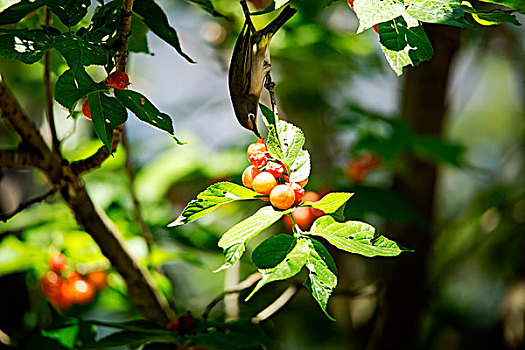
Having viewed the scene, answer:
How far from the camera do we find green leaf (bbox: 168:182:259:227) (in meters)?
0.41

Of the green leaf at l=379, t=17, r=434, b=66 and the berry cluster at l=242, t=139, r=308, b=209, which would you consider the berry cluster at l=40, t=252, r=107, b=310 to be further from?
the green leaf at l=379, t=17, r=434, b=66

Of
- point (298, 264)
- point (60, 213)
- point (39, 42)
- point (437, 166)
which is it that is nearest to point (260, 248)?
point (298, 264)

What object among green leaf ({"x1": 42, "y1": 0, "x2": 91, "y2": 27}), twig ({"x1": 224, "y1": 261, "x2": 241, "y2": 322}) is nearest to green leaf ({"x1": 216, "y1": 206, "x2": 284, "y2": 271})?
green leaf ({"x1": 42, "y1": 0, "x2": 91, "y2": 27})

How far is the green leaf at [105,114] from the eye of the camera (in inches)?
16.4

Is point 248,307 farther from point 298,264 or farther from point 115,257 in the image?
point 298,264

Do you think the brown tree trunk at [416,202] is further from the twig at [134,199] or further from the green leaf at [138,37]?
the green leaf at [138,37]

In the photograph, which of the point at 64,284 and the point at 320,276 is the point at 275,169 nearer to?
the point at 320,276

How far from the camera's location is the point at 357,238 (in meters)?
0.39

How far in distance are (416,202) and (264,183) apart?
0.81 metres

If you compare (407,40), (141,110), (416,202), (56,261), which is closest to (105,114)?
(141,110)

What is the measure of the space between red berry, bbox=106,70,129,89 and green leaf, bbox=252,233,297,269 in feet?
0.63

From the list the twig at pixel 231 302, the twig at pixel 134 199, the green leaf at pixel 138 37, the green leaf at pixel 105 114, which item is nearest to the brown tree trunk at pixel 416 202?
the twig at pixel 231 302

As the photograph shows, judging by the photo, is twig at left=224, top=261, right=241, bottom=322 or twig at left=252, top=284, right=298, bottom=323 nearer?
twig at left=252, top=284, right=298, bottom=323

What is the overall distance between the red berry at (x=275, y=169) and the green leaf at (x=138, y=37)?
23 cm
